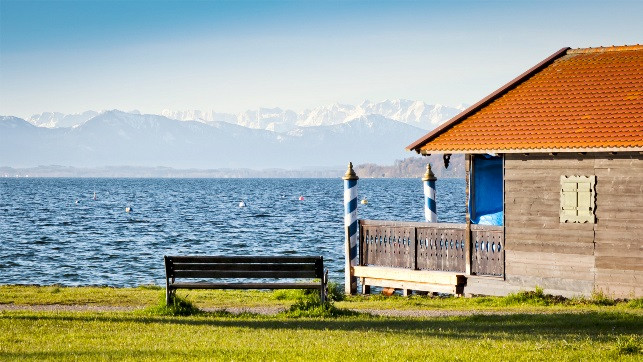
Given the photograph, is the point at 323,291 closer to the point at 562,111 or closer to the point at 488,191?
the point at 488,191

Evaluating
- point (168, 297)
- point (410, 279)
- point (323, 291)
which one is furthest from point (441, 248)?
point (168, 297)

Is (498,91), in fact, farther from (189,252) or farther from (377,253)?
(189,252)

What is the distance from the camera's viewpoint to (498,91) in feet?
75.4

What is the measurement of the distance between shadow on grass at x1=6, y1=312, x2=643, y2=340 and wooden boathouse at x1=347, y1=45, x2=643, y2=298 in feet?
11.6

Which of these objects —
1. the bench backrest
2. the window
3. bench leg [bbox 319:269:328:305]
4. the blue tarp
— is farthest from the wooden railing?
the bench backrest

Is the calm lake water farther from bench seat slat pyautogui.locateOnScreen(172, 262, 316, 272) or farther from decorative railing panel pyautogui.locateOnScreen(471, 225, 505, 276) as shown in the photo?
bench seat slat pyautogui.locateOnScreen(172, 262, 316, 272)

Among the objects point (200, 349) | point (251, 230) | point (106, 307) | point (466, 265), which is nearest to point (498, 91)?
point (466, 265)

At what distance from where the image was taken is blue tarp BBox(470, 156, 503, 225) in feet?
74.1

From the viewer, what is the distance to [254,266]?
16.6m

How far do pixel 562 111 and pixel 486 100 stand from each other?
2.09 metres

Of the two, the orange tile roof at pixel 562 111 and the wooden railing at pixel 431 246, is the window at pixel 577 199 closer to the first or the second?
the orange tile roof at pixel 562 111

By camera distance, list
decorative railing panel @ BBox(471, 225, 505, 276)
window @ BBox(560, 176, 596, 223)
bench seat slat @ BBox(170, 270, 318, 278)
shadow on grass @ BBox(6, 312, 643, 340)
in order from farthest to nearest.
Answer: decorative railing panel @ BBox(471, 225, 505, 276)
window @ BBox(560, 176, 596, 223)
bench seat slat @ BBox(170, 270, 318, 278)
shadow on grass @ BBox(6, 312, 643, 340)

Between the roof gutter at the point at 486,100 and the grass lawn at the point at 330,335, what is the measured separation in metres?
4.46

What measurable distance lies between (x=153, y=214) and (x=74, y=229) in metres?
23.3
